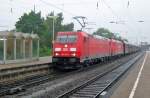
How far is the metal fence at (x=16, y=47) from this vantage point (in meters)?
31.8

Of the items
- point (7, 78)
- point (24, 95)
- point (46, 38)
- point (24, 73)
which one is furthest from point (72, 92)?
point (46, 38)

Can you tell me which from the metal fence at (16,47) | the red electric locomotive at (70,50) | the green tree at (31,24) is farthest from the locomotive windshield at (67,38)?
the green tree at (31,24)

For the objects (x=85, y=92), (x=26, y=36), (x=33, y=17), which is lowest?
(x=85, y=92)

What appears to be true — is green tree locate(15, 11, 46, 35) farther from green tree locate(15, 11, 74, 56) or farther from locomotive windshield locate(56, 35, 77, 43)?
locomotive windshield locate(56, 35, 77, 43)

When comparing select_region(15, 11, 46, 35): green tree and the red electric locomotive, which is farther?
select_region(15, 11, 46, 35): green tree

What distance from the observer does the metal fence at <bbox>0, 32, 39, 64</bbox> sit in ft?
104

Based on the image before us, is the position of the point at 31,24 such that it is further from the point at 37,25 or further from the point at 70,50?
the point at 70,50

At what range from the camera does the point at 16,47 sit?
33625 millimetres

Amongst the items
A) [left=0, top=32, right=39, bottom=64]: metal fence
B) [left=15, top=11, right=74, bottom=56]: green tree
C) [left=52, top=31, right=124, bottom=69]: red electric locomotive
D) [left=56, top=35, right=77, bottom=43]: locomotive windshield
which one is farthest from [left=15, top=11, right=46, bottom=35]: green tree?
[left=52, top=31, right=124, bottom=69]: red electric locomotive

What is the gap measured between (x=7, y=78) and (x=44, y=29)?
62.8m

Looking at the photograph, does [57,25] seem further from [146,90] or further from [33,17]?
[146,90]

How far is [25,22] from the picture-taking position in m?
88.0

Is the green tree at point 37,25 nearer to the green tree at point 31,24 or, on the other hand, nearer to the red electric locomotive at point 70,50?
the green tree at point 31,24

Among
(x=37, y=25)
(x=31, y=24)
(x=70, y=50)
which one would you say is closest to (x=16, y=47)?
(x=70, y=50)
